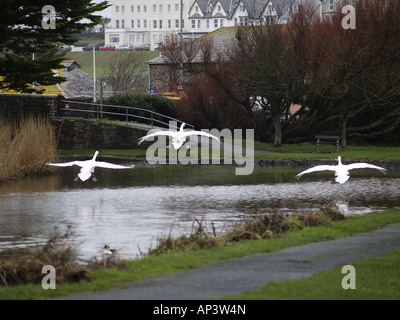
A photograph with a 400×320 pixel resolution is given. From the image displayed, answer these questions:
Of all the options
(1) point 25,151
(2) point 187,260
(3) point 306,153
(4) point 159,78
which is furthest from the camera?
(4) point 159,78

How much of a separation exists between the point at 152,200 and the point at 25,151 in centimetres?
992

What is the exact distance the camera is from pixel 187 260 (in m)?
12.7

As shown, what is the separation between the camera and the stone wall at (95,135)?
145ft

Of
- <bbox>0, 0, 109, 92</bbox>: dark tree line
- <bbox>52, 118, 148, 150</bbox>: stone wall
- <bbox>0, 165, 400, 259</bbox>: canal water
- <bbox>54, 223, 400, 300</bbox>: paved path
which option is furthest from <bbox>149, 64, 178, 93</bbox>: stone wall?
<bbox>54, 223, 400, 300</bbox>: paved path

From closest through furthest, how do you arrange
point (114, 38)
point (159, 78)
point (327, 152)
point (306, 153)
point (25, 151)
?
point (25, 151) → point (306, 153) → point (327, 152) → point (159, 78) → point (114, 38)

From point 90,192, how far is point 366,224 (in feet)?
42.4

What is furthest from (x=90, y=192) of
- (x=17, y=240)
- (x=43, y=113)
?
(x=43, y=113)

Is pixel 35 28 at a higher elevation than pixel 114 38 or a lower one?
lower

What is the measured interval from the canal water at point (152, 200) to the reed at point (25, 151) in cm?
65

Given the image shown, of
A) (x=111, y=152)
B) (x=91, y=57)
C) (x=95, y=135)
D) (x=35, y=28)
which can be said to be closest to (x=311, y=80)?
(x=111, y=152)

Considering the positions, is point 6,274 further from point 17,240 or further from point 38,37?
point 38,37

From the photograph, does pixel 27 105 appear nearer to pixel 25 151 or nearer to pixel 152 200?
pixel 25 151

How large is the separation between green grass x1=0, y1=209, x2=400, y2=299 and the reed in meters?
17.1

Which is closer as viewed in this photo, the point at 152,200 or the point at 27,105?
the point at 152,200
